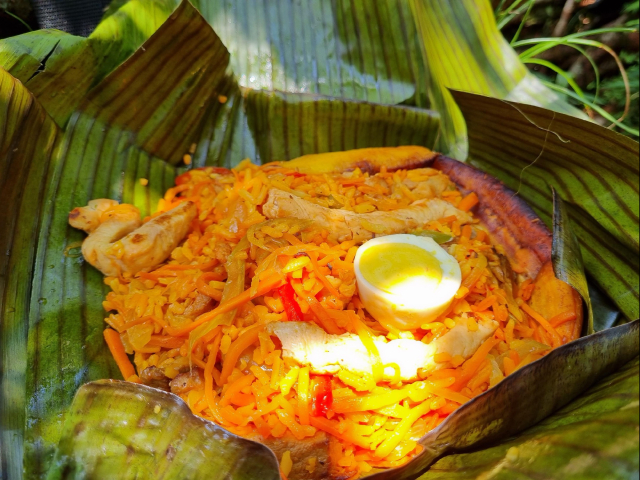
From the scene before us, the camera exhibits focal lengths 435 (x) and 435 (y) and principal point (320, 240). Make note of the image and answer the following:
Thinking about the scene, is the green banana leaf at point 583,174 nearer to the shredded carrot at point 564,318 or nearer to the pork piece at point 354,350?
the shredded carrot at point 564,318

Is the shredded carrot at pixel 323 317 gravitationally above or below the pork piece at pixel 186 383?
above

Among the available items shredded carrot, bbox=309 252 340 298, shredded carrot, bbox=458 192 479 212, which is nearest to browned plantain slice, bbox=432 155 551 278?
shredded carrot, bbox=458 192 479 212

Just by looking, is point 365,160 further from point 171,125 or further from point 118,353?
point 118,353

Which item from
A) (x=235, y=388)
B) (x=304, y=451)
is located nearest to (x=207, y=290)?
(x=235, y=388)

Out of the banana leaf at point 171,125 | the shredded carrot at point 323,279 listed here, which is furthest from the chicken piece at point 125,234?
the shredded carrot at point 323,279

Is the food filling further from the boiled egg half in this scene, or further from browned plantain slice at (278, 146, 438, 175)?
browned plantain slice at (278, 146, 438, 175)

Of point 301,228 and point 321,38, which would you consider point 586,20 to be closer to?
point 321,38
